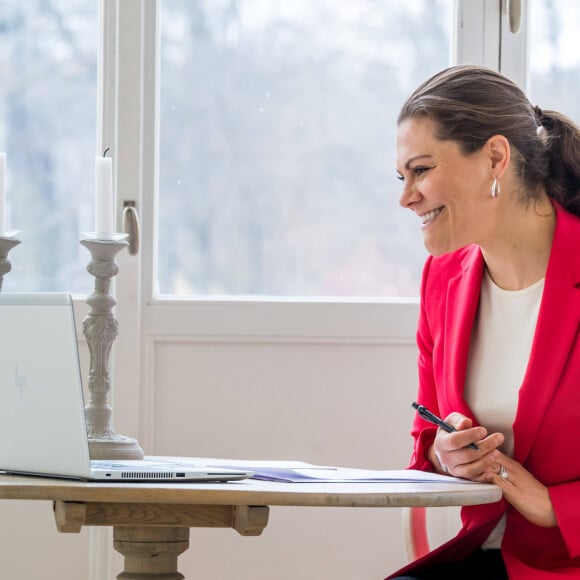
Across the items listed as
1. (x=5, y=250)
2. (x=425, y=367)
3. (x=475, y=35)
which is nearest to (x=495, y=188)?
(x=425, y=367)

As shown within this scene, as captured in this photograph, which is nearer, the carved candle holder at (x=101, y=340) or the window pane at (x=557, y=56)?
the carved candle holder at (x=101, y=340)

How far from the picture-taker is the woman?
1600mm

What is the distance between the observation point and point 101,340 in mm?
1626

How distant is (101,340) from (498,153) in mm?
724

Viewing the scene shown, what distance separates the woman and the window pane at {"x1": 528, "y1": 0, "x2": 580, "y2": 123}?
806 millimetres

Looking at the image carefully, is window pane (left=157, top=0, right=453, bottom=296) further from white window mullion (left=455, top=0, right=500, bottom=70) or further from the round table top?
the round table top

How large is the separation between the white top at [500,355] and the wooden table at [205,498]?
0.35m

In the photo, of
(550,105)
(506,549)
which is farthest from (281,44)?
(506,549)

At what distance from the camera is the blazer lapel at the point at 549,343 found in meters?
1.60

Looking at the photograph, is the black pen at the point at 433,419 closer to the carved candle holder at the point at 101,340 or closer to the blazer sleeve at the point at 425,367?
the blazer sleeve at the point at 425,367

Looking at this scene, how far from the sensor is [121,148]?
8.02ft

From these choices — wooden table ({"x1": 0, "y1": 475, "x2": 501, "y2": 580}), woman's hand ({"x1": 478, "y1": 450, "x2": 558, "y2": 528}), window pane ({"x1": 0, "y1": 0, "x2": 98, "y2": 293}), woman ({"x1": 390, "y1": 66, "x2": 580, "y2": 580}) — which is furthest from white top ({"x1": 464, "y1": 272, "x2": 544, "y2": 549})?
window pane ({"x1": 0, "y1": 0, "x2": 98, "y2": 293})

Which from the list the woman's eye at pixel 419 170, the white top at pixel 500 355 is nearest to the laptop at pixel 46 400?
the white top at pixel 500 355

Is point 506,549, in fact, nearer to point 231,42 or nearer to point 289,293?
point 289,293
